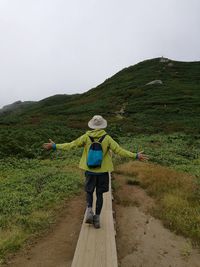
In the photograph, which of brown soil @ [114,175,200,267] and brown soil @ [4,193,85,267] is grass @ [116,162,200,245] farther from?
brown soil @ [4,193,85,267]

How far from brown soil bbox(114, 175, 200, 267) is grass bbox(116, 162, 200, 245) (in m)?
0.29

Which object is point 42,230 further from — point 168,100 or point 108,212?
point 168,100

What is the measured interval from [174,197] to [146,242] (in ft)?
9.43

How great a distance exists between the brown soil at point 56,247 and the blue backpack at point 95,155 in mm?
1905

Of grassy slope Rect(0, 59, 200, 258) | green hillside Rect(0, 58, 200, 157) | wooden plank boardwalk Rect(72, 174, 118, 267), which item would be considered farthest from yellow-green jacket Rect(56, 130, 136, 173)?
green hillside Rect(0, 58, 200, 157)

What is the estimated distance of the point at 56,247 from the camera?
742cm

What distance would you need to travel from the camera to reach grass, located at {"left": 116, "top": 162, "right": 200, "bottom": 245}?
866 cm

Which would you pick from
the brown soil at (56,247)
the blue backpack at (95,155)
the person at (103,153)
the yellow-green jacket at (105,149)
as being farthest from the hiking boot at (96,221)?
the blue backpack at (95,155)

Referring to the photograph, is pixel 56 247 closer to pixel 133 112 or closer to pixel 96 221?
pixel 96 221

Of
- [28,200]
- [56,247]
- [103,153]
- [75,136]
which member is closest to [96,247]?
[56,247]

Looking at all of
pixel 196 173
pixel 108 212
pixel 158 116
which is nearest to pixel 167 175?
pixel 196 173

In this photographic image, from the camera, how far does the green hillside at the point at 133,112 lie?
29.3m

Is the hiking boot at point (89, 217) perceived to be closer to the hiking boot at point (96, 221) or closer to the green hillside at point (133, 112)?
the hiking boot at point (96, 221)

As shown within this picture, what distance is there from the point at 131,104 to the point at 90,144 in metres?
52.6
